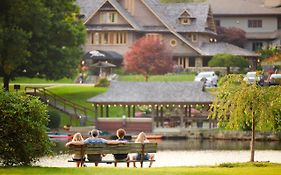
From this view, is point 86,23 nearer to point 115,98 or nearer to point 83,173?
point 115,98

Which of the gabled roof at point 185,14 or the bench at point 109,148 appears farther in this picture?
the gabled roof at point 185,14

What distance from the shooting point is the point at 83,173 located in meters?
30.1

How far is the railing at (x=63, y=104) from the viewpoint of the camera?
84625 millimetres

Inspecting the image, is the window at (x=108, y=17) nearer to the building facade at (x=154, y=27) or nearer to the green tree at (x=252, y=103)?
the building facade at (x=154, y=27)

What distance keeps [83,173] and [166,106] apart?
2081 inches

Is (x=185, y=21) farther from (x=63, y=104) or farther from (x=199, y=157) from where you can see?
(x=199, y=157)

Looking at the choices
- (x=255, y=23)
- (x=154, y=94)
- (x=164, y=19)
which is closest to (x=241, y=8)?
(x=255, y=23)

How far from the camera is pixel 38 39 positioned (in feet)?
287

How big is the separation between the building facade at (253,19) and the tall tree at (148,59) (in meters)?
21.8

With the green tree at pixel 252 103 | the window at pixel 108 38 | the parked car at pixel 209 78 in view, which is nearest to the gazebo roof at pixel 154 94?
the parked car at pixel 209 78

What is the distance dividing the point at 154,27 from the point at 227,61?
1445 centimetres

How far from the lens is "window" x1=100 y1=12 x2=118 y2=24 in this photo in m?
123

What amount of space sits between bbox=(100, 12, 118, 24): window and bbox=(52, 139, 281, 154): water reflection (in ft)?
166

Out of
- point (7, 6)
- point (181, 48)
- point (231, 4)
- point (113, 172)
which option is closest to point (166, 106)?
point (7, 6)
